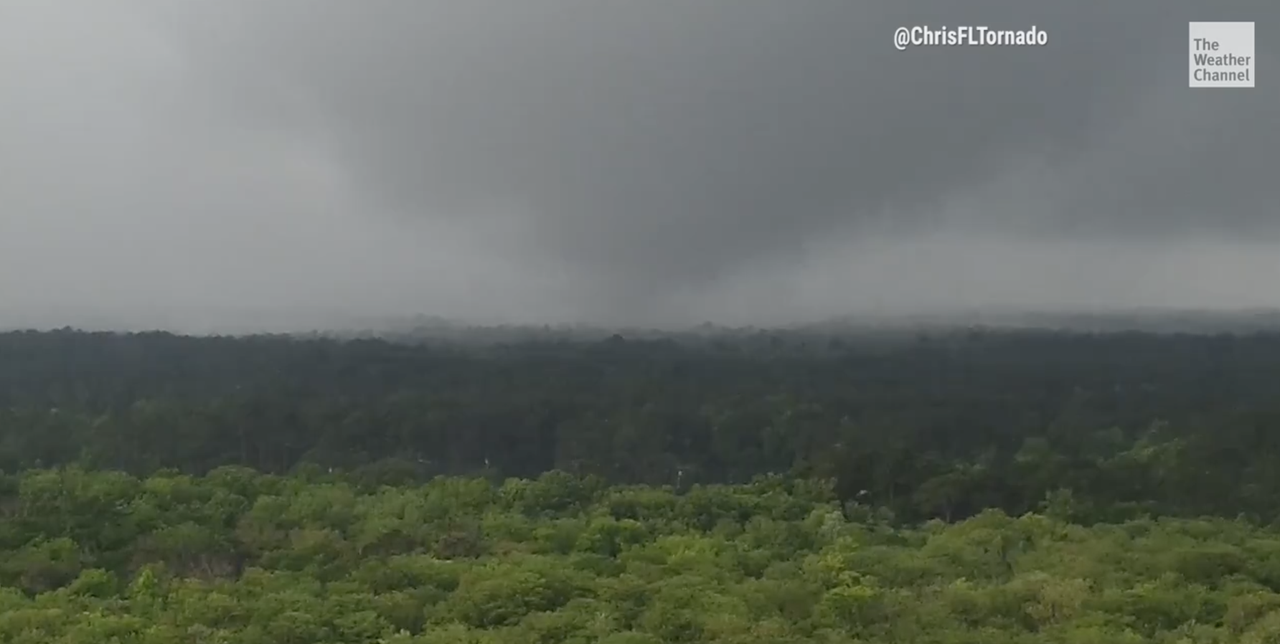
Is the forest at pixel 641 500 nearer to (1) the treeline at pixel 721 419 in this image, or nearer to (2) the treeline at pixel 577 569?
(2) the treeline at pixel 577 569

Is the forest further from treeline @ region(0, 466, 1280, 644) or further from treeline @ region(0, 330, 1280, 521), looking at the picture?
treeline @ region(0, 330, 1280, 521)

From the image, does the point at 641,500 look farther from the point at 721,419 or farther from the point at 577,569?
the point at 721,419

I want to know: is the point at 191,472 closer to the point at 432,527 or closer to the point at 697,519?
the point at 432,527

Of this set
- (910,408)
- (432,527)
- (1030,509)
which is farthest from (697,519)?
(910,408)

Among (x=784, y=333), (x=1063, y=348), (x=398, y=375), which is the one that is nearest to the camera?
(x=398, y=375)

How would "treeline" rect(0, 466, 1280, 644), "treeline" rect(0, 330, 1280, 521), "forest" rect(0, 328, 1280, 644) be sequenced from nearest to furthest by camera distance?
"treeline" rect(0, 466, 1280, 644) < "forest" rect(0, 328, 1280, 644) < "treeline" rect(0, 330, 1280, 521)

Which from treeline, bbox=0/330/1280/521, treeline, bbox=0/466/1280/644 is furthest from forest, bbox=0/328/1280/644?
treeline, bbox=0/330/1280/521

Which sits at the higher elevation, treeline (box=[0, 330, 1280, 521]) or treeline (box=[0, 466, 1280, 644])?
treeline (box=[0, 330, 1280, 521])
